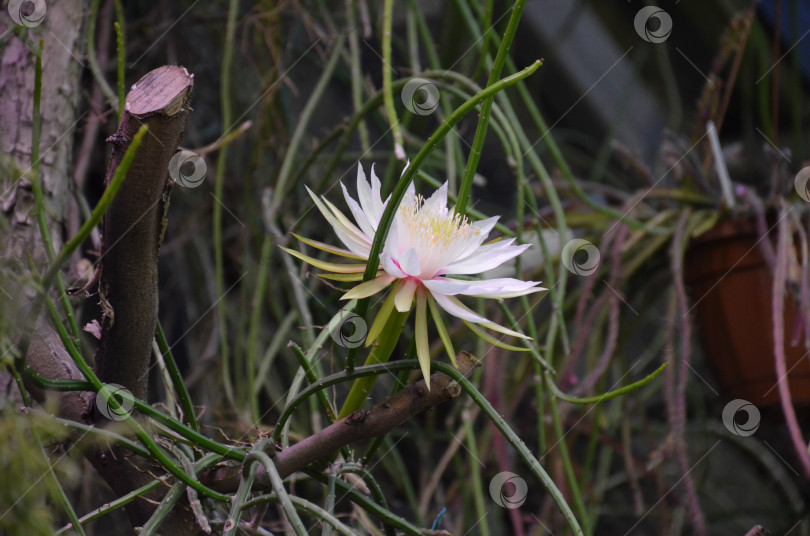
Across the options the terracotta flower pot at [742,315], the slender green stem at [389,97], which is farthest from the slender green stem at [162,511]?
the terracotta flower pot at [742,315]

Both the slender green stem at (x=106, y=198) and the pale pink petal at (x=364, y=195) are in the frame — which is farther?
the pale pink petal at (x=364, y=195)

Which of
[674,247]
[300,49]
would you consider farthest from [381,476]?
[300,49]

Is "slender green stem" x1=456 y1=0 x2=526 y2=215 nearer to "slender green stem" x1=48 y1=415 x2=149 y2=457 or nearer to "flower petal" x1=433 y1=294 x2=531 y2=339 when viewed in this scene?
"flower petal" x1=433 y1=294 x2=531 y2=339

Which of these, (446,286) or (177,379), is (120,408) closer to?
(177,379)

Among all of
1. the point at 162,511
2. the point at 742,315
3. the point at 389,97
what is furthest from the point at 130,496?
the point at 742,315

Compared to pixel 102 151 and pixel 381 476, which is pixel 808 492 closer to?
pixel 381 476

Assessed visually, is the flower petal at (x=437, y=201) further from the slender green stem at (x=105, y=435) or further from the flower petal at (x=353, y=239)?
the slender green stem at (x=105, y=435)

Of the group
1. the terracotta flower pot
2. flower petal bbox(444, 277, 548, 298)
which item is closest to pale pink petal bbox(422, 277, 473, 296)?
flower petal bbox(444, 277, 548, 298)
